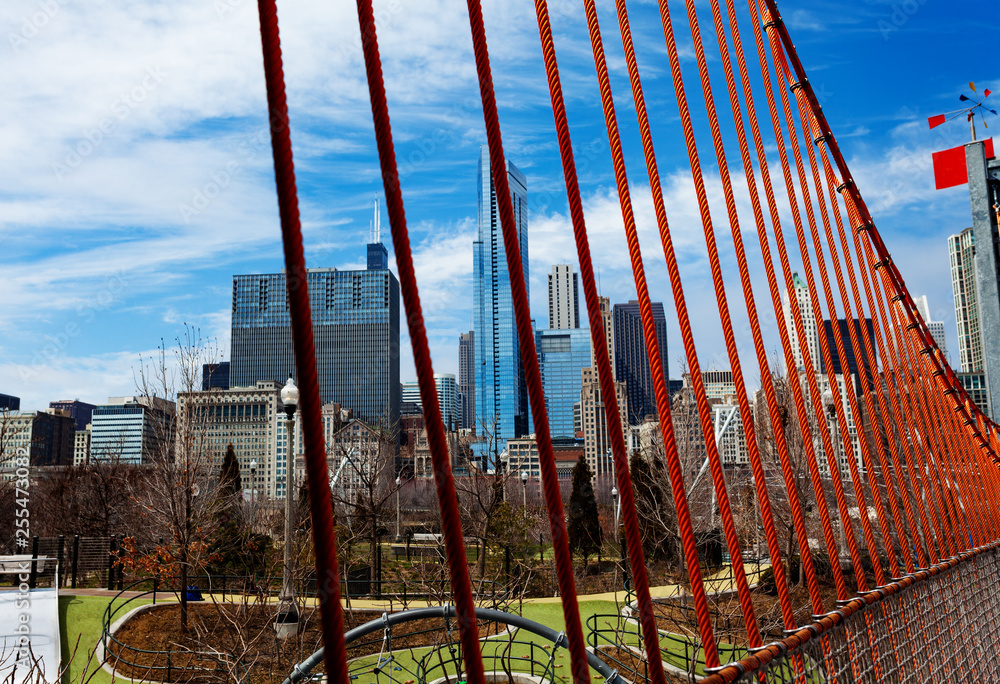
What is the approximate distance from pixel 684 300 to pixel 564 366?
183m

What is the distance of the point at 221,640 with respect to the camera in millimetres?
9672

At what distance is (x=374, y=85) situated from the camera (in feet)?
4.57

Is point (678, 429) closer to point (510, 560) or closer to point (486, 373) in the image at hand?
point (510, 560)

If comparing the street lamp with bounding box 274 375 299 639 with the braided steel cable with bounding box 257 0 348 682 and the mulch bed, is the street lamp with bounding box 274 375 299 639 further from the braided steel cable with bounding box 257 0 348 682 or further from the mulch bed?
the braided steel cable with bounding box 257 0 348 682

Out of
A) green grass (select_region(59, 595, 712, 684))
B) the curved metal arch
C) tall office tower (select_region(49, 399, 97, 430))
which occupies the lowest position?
green grass (select_region(59, 595, 712, 684))

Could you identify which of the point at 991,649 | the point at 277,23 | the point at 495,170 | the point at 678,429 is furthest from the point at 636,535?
the point at 678,429

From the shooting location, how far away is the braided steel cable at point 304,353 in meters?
1.03

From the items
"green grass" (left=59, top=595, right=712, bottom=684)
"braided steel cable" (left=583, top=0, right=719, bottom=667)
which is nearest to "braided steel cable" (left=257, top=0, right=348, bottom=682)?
"braided steel cable" (left=583, top=0, right=719, bottom=667)

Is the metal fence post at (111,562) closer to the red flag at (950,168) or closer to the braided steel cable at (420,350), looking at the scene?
the red flag at (950,168)

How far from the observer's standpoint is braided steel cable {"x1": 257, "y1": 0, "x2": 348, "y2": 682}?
103cm

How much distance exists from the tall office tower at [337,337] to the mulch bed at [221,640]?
11335 centimetres

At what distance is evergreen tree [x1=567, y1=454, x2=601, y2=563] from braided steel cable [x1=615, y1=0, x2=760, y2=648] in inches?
795

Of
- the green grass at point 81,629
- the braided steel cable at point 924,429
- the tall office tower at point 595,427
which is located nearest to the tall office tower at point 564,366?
the tall office tower at point 595,427

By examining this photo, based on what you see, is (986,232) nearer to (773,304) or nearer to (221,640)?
(773,304)
